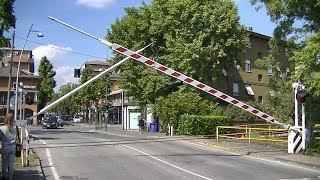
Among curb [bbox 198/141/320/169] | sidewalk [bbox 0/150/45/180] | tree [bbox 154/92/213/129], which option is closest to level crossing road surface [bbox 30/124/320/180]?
sidewalk [bbox 0/150/45/180]

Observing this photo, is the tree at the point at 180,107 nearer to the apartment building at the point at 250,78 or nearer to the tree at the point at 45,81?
the apartment building at the point at 250,78

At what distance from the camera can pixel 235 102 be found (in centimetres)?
1911

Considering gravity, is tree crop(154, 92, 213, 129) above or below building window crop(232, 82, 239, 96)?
below

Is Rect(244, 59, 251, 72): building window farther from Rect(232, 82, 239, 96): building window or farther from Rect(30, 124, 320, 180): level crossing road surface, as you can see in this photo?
Rect(30, 124, 320, 180): level crossing road surface

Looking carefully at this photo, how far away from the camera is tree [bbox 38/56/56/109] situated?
97.2 m

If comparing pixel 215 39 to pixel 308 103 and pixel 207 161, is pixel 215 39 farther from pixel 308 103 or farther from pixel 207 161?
pixel 207 161

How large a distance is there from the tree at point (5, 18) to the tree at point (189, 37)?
12.0m

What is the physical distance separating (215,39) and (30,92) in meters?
54.1

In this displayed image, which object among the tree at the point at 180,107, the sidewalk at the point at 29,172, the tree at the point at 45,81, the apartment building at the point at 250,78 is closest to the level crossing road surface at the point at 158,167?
the sidewalk at the point at 29,172

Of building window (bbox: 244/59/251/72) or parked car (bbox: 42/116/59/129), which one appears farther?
parked car (bbox: 42/116/59/129)

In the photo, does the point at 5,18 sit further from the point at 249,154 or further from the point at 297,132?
the point at 297,132

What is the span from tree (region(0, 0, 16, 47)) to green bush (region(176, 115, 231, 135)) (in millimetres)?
15693

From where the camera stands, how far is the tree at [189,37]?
133ft

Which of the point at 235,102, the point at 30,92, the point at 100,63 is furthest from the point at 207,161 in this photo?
the point at 100,63
